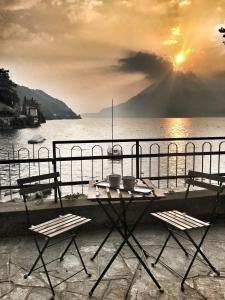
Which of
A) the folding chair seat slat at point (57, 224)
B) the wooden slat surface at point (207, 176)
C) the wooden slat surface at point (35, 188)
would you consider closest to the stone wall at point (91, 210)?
the wooden slat surface at point (207, 176)

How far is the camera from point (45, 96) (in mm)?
59156

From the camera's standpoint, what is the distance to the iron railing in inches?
179

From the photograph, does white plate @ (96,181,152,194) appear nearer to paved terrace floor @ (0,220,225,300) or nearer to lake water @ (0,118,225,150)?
paved terrace floor @ (0,220,225,300)

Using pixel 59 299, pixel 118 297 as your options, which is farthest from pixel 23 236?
pixel 118 297

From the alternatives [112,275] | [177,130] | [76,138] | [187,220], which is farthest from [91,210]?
[177,130]

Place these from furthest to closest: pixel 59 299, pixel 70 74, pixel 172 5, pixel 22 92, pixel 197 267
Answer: pixel 22 92
pixel 70 74
pixel 172 5
pixel 197 267
pixel 59 299

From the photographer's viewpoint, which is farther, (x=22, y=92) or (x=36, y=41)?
(x=22, y=92)

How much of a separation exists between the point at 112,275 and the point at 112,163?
2356 mm

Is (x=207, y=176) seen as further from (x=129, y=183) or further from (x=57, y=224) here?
(x=57, y=224)

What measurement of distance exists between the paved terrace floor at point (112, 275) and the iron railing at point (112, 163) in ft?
3.53

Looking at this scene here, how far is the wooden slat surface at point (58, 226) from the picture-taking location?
9.31 ft

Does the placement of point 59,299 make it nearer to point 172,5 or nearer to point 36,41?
point 172,5

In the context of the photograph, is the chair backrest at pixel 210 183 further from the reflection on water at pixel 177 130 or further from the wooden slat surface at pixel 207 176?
the reflection on water at pixel 177 130

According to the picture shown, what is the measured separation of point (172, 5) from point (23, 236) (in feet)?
31.6
